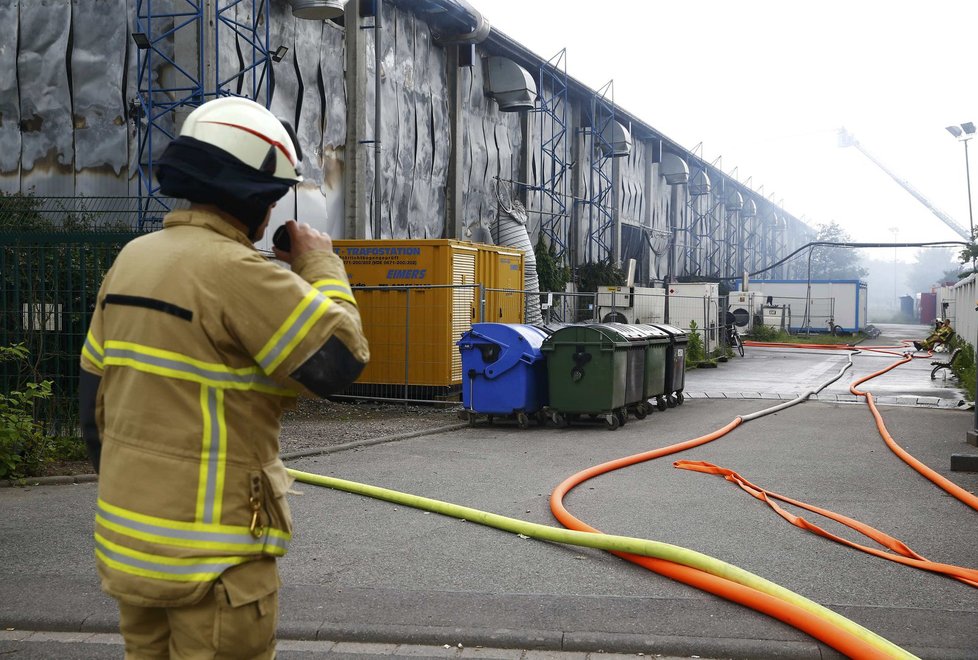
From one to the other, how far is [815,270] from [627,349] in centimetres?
8573

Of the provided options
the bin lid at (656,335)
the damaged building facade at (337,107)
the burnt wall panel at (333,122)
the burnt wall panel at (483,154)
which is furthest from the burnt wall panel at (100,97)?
the burnt wall panel at (483,154)

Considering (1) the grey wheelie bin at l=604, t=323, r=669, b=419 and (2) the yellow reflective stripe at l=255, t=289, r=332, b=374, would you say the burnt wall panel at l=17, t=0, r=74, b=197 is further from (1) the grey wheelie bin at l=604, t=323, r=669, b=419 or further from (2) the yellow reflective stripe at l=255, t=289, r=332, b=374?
(2) the yellow reflective stripe at l=255, t=289, r=332, b=374

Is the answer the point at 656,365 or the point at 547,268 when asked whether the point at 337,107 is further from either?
the point at 547,268

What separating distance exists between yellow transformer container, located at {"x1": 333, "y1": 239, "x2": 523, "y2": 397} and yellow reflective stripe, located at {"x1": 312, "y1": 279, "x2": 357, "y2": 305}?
1221cm

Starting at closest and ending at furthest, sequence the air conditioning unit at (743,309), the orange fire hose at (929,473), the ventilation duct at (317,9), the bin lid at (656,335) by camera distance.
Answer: the orange fire hose at (929,473) < the bin lid at (656,335) < the ventilation duct at (317,9) < the air conditioning unit at (743,309)

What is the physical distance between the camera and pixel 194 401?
2.27 metres

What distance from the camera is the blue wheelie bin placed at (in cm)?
1256

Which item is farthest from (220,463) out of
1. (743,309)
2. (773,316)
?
(773,316)

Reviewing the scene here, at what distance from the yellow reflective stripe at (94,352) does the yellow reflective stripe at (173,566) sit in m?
0.47

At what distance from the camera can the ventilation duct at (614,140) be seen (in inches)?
1405

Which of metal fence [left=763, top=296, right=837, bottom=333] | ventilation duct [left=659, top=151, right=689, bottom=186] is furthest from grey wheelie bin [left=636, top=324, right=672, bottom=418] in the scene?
metal fence [left=763, top=296, right=837, bottom=333]

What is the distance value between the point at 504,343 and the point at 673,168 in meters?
34.8

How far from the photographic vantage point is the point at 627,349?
13.0m

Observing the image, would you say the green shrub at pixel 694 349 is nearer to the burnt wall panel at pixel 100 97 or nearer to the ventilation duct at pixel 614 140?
the ventilation duct at pixel 614 140
